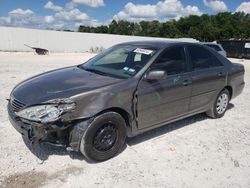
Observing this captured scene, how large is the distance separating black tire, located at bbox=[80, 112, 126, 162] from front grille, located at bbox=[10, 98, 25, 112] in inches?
36.4

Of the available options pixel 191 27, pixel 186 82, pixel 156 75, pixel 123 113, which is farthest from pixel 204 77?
pixel 191 27

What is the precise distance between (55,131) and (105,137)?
723mm

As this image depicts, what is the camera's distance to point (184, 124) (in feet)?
18.2

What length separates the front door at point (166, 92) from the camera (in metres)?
4.17

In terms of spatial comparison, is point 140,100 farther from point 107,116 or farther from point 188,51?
point 188,51

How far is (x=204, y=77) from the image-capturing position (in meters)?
5.18

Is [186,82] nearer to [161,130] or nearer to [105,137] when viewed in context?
[161,130]

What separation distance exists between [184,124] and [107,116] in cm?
232

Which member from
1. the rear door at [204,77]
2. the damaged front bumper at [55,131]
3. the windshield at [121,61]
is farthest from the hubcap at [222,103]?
the damaged front bumper at [55,131]

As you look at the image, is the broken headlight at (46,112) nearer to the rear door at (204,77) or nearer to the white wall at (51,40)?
the rear door at (204,77)

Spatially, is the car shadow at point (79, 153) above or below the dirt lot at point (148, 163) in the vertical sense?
above

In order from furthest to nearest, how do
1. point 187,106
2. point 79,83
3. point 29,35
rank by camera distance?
point 29,35 < point 187,106 < point 79,83

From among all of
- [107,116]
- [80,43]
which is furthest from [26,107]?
[80,43]

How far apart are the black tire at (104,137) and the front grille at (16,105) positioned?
92 cm
